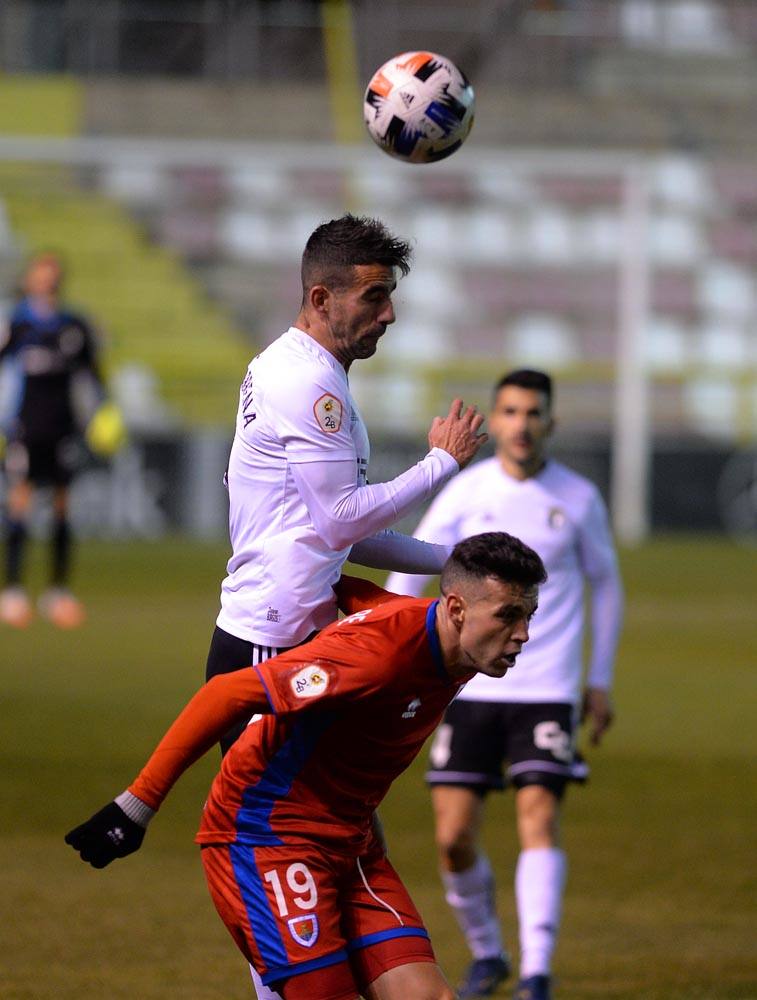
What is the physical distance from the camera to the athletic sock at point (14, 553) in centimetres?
1379

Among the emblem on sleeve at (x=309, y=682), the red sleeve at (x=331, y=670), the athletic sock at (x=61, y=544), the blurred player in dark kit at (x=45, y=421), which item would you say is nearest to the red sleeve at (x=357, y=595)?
the red sleeve at (x=331, y=670)

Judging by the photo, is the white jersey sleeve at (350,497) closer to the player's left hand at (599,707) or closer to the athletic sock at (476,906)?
the athletic sock at (476,906)

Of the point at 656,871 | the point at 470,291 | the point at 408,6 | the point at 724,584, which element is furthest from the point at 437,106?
the point at 408,6

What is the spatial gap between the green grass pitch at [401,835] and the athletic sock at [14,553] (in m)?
0.64

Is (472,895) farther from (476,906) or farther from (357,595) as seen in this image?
(357,595)

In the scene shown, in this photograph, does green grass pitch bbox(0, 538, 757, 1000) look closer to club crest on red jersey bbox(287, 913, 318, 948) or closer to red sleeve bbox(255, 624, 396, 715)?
club crest on red jersey bbox(287, 913, 318, 948)

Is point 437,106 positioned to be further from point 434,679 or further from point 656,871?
point 656,871

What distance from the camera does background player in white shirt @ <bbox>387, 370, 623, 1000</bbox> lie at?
5660 mm

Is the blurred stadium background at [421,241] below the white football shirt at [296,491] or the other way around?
the other way around

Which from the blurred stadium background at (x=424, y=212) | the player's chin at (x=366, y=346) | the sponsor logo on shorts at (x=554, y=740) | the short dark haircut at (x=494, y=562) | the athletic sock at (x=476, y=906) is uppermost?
the blurred stadium background at (x=424, y=212)

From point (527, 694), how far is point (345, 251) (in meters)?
2.16

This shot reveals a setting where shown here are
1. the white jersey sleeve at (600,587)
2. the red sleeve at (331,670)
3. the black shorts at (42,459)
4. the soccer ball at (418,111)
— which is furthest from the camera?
the black shorts at (42,459)

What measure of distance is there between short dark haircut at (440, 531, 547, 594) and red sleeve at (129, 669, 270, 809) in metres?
0.48

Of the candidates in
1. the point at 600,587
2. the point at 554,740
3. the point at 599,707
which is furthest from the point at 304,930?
the point at 600,587
